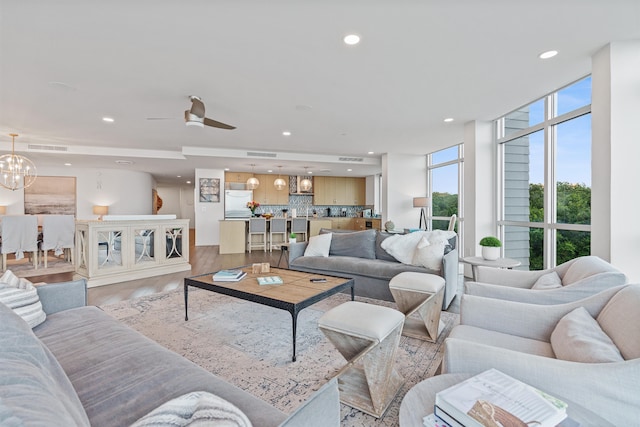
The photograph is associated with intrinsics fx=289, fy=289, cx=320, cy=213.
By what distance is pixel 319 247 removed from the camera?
4.30 meters

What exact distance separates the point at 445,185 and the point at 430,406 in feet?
21.3

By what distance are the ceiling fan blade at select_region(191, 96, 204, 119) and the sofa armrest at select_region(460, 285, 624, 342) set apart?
130 inches

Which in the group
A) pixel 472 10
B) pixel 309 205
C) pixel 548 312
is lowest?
pixel 548 312

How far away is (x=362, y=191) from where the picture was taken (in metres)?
10.8

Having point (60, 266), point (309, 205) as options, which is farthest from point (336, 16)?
point (309, 205)

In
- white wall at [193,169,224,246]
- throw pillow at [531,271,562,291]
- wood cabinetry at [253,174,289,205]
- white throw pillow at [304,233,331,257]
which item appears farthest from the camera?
wood cabinetry at [253,174,289,205]

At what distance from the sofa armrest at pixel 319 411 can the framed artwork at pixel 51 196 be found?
10319 mm

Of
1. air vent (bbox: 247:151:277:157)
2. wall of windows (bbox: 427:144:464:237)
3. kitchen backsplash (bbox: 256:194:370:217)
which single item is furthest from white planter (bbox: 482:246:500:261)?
kitchen backsplash (bbox: 256:194:370:217)

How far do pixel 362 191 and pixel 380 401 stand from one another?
9452 millimetres

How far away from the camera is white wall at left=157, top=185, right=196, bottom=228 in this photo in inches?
589

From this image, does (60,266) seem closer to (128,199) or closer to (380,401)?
(128,199)

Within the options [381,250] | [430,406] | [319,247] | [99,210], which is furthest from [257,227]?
[430,406]

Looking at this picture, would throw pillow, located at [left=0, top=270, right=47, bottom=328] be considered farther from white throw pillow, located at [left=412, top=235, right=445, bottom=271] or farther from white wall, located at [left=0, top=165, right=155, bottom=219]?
white wall, located at [left=0, top=165, right=155, bottom=219]

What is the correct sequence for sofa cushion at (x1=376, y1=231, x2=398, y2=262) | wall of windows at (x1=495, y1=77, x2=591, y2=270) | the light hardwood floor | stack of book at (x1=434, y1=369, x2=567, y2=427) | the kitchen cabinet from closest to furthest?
stack of book at (x1=434, y1=369, x2=567, y2=427), wall of windows at (x1=495, y1=77, x2=591, y2=270), the light hardwood floor, sofa cushion at (x1=376, y1=231, x2=398, y2=262), the kitchen cabinet
